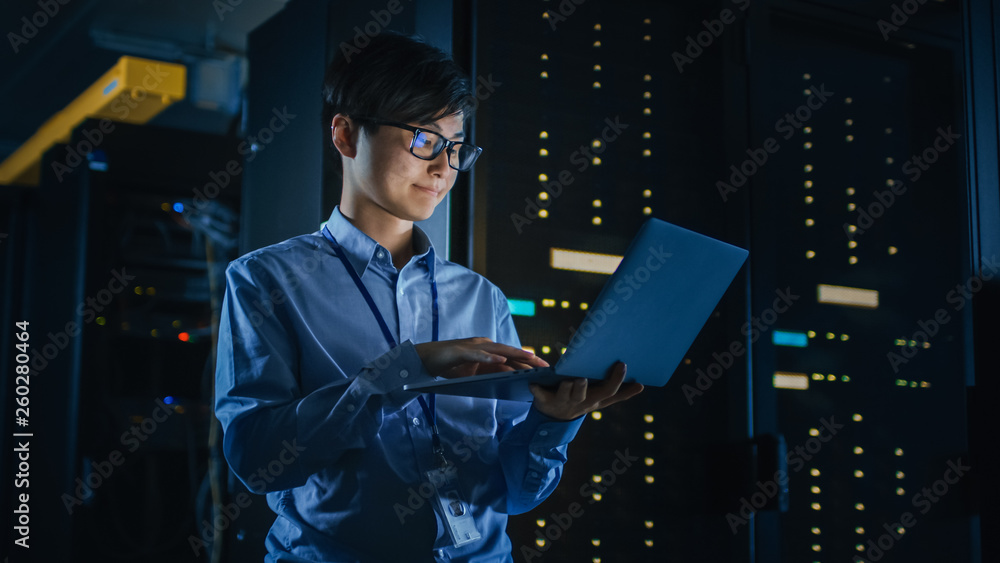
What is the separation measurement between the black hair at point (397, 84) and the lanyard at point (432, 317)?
219 mm

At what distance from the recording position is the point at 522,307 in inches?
71.3

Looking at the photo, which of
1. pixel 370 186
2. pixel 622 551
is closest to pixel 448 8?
pixel 370 186

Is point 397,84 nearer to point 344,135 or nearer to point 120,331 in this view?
point 344,135

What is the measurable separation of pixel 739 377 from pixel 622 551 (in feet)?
1.85

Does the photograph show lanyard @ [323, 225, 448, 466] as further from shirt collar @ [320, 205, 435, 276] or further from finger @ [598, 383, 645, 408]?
finger @ [598, 383, 645, 408]

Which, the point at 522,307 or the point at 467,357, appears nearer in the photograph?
the point at 467,357

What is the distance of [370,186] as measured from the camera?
1373mm

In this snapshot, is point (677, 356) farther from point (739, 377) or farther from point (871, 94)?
point (871, 94)

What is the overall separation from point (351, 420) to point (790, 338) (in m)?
1.58

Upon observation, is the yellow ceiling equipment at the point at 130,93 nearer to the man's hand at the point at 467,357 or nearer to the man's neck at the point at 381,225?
the man's neck at the point at 381,225

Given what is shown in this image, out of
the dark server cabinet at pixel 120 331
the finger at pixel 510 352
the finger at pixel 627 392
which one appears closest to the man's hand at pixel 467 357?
the finger at pixel 510 352

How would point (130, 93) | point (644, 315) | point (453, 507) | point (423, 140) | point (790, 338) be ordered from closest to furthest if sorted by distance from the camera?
point (644, 315) < point (453, 507) < point (423, 140) < point (790, 338) < point (130, 93)

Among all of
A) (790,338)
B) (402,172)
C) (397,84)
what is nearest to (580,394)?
(402,172)

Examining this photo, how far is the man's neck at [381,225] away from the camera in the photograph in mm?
1426
